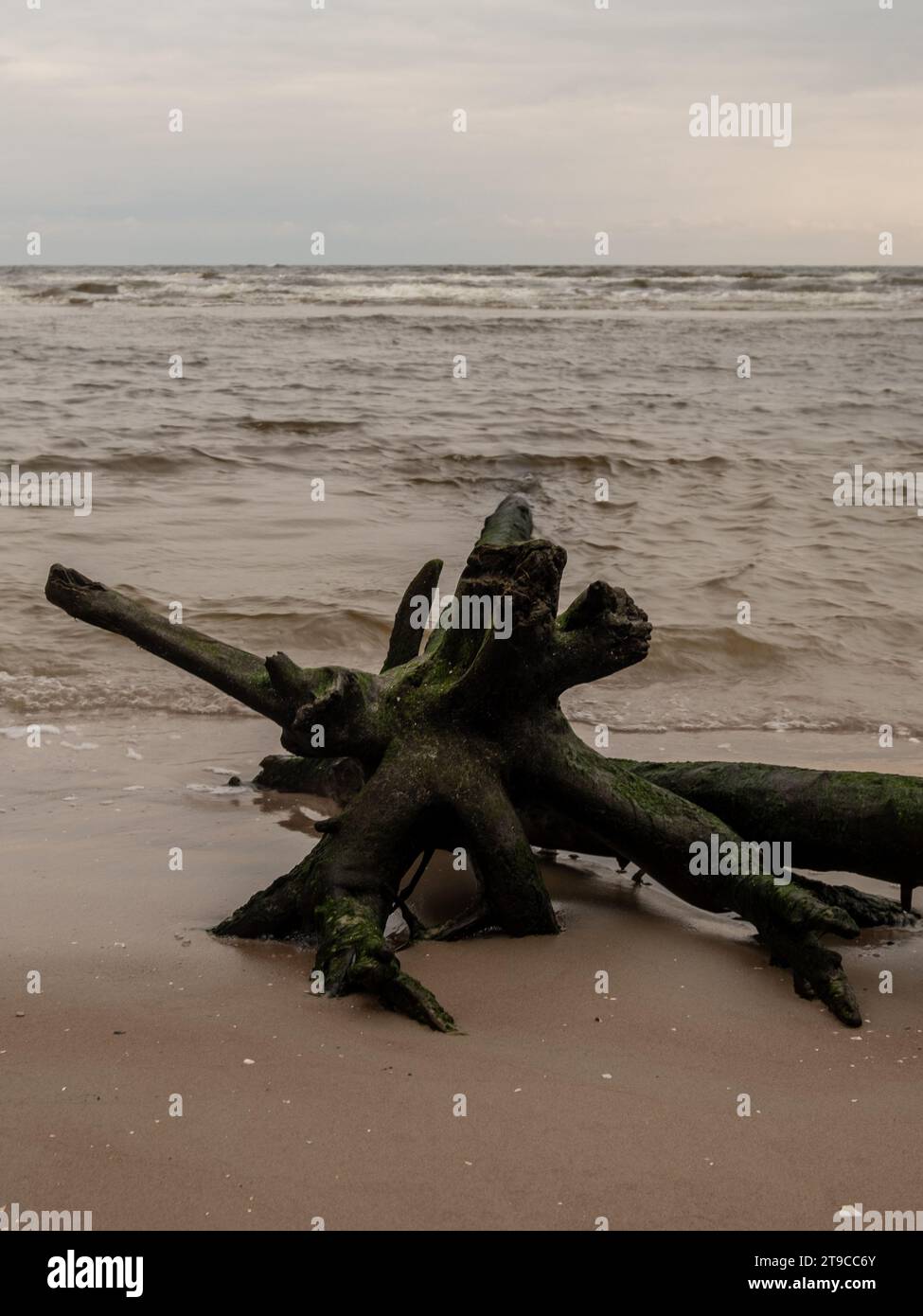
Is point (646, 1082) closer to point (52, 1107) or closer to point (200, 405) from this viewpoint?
point (52, 1107)

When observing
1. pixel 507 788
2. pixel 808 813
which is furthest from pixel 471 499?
pixel 808 813

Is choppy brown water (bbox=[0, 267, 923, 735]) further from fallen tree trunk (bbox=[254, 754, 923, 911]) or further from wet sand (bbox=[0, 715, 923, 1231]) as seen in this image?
wet sand (bbox=[0, 715, 923, 1231])

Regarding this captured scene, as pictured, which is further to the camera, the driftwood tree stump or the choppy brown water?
the choppy brown water

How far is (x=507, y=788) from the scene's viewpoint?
3539mm

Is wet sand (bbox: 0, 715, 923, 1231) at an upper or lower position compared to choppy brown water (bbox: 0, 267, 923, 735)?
lower

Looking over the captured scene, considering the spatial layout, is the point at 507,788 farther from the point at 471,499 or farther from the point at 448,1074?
the point at 471,499

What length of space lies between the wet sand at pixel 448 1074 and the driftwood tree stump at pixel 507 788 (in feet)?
0.51

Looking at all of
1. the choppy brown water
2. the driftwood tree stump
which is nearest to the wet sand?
the driftwood tree stump

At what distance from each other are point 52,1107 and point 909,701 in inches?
204

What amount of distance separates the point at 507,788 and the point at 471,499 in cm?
801

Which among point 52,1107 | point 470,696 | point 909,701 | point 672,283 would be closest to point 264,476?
point 909,701

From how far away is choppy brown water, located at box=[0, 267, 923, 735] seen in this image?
23.2 ft

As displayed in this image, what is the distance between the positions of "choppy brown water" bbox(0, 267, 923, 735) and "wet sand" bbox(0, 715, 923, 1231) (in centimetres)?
271

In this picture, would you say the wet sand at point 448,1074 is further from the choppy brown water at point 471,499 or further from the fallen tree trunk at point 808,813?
the choppy brown water at point 471,499
